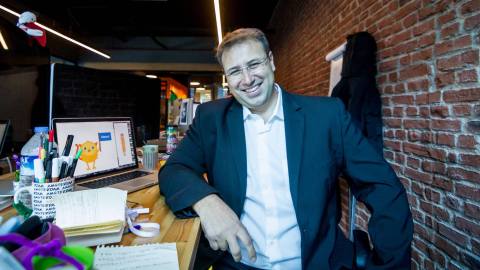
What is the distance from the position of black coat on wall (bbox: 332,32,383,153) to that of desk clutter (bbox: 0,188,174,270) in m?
1.72

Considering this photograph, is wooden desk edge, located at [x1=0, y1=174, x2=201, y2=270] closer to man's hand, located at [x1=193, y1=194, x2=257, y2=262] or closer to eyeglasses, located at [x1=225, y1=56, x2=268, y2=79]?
man's hand, located at [x1=193, y1=194, x2=257, y2=262]

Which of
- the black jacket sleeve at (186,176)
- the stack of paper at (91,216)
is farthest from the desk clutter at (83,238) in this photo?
the black jacket sleeve at (186,176)

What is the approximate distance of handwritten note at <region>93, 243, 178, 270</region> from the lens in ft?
2.21

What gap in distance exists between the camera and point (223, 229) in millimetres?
909

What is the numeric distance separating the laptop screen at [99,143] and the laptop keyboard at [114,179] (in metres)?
0.08

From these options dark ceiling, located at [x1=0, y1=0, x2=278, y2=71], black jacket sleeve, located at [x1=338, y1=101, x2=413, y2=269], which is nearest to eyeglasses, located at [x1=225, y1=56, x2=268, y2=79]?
black jacket sleeve, located at [x1=338, y1=101, x2=413, y2=269]

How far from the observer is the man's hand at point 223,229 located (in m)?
0.90

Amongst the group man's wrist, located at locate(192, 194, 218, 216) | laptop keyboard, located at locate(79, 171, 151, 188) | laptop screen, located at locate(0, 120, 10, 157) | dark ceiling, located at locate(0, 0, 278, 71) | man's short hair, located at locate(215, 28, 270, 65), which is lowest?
man's wrist, located at locate(192, 194, 218, 216)

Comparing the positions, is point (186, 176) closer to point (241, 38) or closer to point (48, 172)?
point (48, 172)

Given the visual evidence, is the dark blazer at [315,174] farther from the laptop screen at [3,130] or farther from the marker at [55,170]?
the laptop screen at [3,130]

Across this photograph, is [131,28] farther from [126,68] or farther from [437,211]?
[437,211]

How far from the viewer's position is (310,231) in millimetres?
1146

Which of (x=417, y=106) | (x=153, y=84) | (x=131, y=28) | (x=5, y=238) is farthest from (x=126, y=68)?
(x=5, y=238)

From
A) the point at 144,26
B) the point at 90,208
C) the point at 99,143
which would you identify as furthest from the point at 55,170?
the point at 144,26
